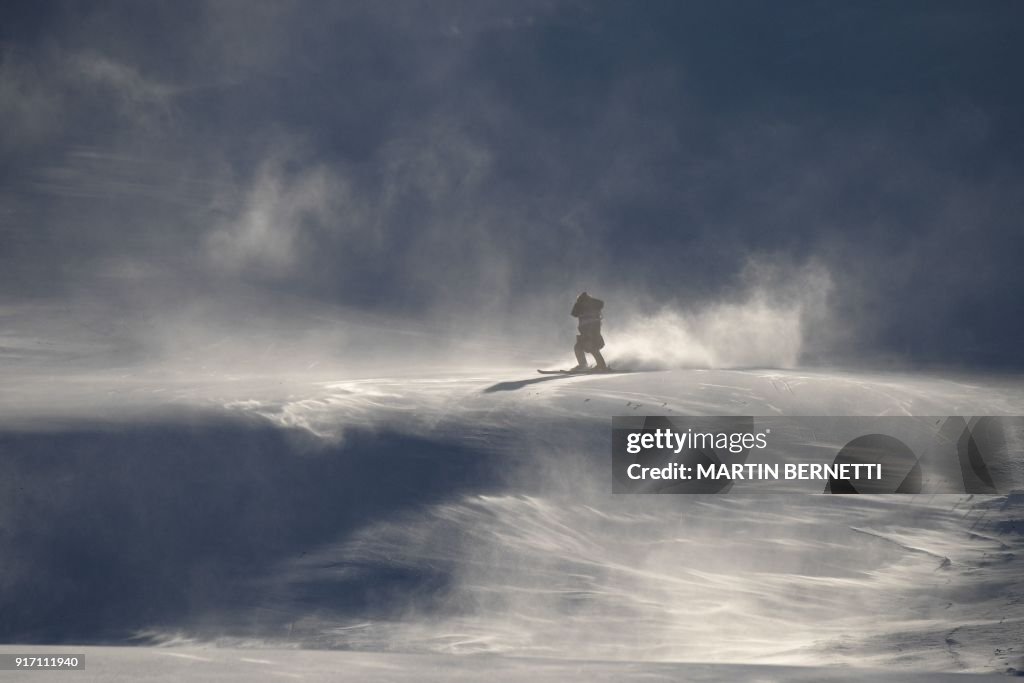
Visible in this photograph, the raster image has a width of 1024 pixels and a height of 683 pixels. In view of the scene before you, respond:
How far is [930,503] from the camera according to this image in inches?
429

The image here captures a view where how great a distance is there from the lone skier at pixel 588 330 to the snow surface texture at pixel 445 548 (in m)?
2.66

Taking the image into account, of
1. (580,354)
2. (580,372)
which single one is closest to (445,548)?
(580,372)

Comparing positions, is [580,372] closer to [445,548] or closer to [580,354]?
[580,354]

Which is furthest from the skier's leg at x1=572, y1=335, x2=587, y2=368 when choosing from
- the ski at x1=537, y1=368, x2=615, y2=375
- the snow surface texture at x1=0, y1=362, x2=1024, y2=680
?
the snow surface texture at x1=0, y1=362, x2=1024, y2=680

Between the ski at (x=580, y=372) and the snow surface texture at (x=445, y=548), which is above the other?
the ski at (x=580, y=372)

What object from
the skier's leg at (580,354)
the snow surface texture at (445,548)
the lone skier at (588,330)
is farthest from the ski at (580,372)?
the snow surface texture at (445,548)

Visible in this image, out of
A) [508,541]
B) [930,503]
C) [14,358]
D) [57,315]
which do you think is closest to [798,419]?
[930,503]

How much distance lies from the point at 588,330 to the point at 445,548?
6.57m

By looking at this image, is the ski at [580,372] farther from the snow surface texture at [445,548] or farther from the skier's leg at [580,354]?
the snow surface texture at [445,548]

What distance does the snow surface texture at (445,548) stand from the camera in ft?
25.5

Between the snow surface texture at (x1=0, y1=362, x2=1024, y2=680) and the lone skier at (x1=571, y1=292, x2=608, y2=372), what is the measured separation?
2663 millimetres

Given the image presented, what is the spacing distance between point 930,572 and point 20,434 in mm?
8316

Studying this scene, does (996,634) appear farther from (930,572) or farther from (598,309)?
(598,309)

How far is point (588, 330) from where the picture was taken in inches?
603
